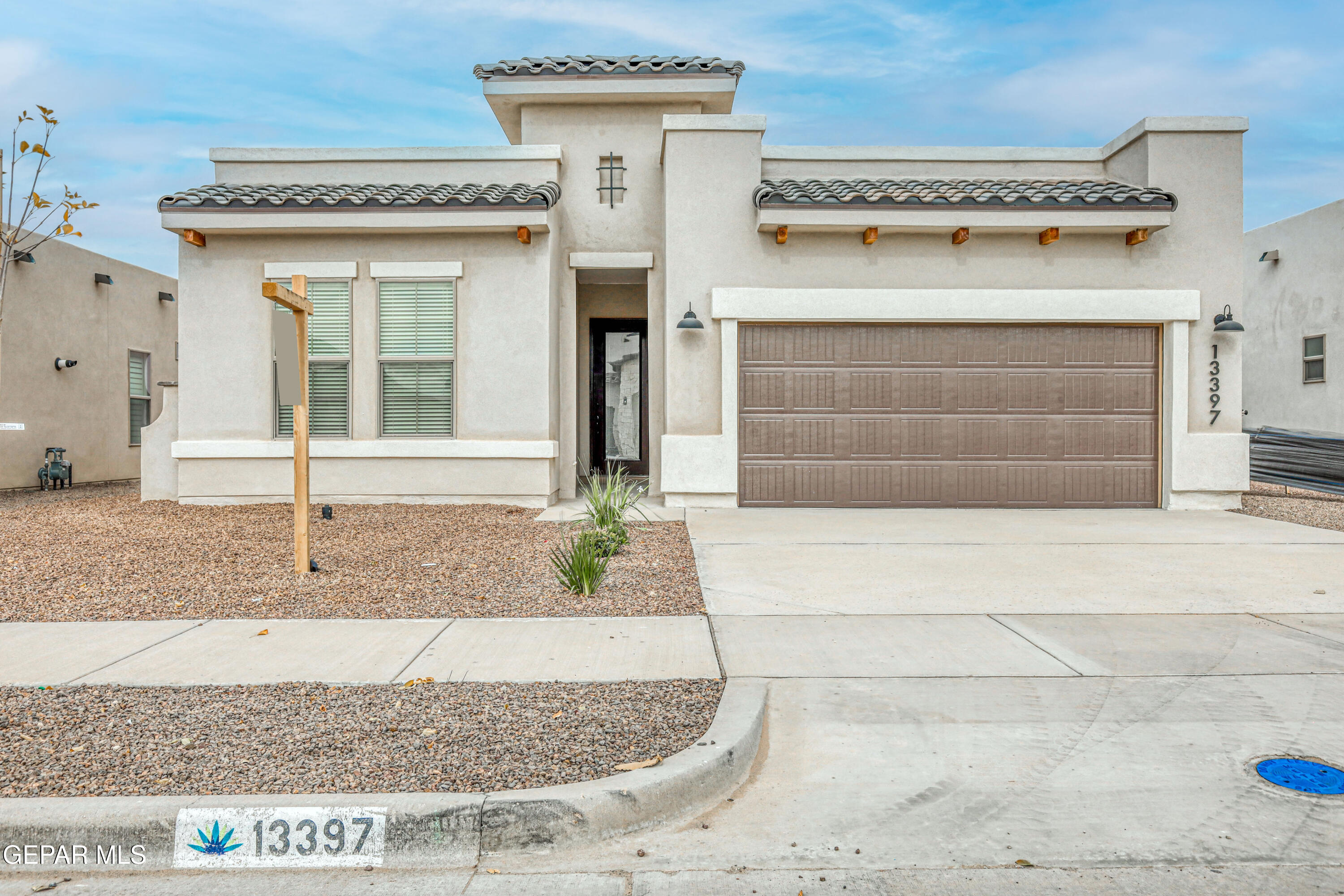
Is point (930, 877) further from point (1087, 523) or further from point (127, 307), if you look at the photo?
point (127, 307)

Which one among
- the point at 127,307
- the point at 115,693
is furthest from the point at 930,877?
the point at 127,307

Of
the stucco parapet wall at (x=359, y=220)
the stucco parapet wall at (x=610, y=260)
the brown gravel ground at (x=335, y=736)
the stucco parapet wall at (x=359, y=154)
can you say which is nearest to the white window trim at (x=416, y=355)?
the stucco parapet wall at (x=359, y=220)

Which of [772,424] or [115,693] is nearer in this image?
[115,693]

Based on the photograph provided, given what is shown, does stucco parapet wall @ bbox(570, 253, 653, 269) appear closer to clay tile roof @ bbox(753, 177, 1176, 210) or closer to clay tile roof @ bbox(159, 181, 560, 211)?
clay tile roof @ bbox(159, 181, 560, 211)

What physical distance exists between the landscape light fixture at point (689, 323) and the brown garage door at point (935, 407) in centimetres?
65

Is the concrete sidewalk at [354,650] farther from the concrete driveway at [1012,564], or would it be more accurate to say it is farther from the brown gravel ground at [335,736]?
the concrete driveway at [1012,564]

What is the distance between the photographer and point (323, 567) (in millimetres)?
6934

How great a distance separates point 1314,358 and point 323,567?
19.7 m

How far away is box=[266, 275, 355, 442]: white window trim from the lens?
35.1 feet

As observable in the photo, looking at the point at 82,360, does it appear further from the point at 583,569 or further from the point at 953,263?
the point at 953,263

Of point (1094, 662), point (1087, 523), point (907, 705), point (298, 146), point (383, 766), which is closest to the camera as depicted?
point (383, 766)

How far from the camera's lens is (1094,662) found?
450 cm

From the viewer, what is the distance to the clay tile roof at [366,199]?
10.3m

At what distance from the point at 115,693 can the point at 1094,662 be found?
5187mm
